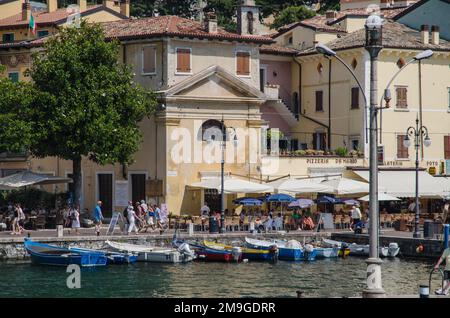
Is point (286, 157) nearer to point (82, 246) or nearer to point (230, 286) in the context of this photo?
point (82, 246)

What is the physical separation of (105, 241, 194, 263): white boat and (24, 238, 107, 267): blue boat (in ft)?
6.03

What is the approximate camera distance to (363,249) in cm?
5753

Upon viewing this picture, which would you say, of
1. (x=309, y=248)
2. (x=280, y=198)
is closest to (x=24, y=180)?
(x=280, y=198)

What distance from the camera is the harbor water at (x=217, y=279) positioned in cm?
4344

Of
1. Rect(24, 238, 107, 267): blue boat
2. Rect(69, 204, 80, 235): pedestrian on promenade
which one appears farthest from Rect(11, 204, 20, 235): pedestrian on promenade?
Rect(24, 238, 107, 267): blue boat

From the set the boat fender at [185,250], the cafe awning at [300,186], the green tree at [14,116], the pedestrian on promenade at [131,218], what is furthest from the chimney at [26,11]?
the boat fender at [185,250]

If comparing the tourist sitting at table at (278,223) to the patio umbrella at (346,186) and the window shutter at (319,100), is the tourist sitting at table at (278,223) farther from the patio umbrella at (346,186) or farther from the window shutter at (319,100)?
the window shutter at (319,100)

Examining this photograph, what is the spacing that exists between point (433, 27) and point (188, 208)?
69.6ft

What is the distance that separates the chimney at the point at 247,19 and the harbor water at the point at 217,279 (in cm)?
1762

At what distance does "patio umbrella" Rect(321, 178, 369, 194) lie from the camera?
63938mm

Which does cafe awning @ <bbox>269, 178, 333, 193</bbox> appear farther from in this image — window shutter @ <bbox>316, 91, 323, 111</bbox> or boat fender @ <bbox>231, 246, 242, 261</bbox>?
window shutter @ <bbox>316, 91, 323, 111</bbox>

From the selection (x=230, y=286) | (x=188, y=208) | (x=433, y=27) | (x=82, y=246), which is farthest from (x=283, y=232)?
(x=433, y=27)

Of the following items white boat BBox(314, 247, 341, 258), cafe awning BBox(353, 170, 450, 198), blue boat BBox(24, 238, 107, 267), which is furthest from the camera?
cafe awning BBox(353, 170, 450, 198)

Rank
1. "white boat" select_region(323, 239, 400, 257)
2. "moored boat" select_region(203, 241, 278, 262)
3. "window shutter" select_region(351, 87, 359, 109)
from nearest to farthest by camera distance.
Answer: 1. "moored boat" select_region(203, 241, 278, 262)
2. "white boat" select_region(323, 239, 400, 257)
3. "window shutter" select_region(351, 87, 359, 109)
